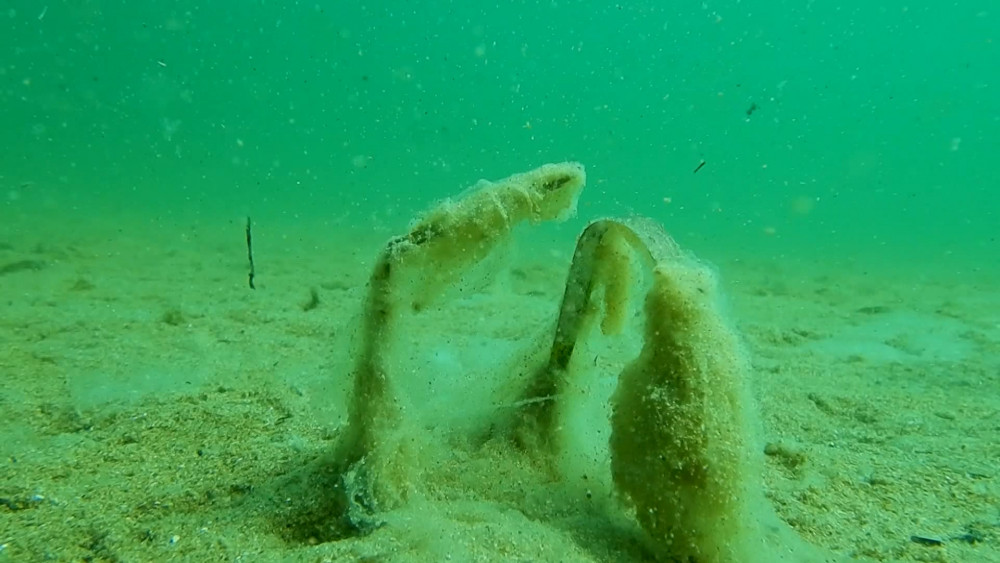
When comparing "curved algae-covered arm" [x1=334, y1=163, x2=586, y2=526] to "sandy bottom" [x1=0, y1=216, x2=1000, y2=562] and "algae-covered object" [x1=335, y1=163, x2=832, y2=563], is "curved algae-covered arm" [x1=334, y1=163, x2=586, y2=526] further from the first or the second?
"sandy bottom" [x1=0, y1=216, x2=1000, y2=562]

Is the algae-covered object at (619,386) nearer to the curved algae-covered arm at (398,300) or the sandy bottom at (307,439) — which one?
the curved algae-covered arm at (398,300)

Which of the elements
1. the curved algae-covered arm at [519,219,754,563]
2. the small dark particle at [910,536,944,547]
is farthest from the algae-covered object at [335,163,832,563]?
the small dark particle at [910,536,944,547]

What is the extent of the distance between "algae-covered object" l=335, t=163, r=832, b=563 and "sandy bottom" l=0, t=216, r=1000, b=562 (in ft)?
0.52

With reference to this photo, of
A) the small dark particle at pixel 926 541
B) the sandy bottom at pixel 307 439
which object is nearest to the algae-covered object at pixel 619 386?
the sandy bottom at pixel 307 439

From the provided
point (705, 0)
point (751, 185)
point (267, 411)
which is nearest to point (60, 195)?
point (267, 411)

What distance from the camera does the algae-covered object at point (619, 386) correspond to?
5.19ft

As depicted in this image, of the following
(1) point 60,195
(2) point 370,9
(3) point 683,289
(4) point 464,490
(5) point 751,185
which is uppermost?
(2) point 370,9

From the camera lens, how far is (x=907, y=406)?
150 inches

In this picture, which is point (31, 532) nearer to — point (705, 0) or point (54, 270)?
point (54, 270)

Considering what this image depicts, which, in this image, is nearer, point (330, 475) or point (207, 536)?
point (207, 536)

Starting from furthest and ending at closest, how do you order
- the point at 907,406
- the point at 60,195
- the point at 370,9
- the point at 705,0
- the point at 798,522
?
the point at 705,0, the point at 370,9, the point at 60,195, the point at 907,406, the point at 798,522

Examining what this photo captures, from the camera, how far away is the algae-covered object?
62.2 inches

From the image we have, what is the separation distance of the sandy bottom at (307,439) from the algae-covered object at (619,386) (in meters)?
0.16

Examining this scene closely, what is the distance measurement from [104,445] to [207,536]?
111 cm
